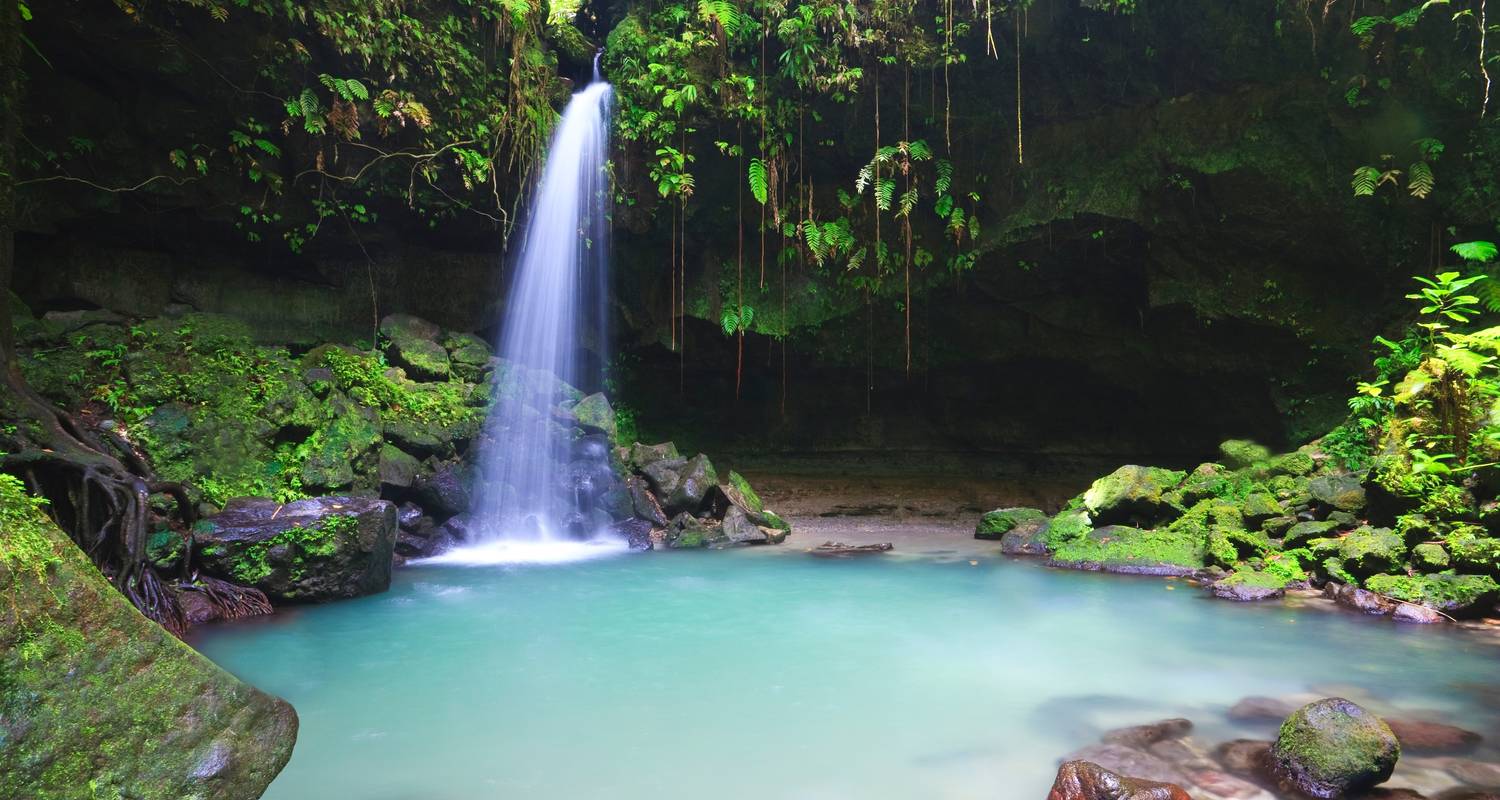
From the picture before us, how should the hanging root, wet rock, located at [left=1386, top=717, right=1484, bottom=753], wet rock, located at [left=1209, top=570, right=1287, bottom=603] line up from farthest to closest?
wet rock, located at [left=1209, top=570, right=1287, bottom=603] < the hanging root < wet rock, located at [left=1386, top=717, right=1484, bottom=753]

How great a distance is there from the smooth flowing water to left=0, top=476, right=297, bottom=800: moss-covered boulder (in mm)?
524

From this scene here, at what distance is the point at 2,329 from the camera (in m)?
6.02

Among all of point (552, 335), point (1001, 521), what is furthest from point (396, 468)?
point (1001, 521)

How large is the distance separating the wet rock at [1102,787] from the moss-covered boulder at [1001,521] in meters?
8.57

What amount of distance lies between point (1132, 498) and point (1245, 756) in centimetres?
654

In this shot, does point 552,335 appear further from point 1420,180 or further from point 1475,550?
point 1420,180

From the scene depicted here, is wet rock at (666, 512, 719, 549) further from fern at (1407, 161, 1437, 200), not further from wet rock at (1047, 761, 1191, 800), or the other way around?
fern at (1407, 161, 1437, 200)

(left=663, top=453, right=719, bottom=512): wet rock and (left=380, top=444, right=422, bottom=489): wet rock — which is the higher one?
(left=380, top=444, right=422, bottom=489): wet rock

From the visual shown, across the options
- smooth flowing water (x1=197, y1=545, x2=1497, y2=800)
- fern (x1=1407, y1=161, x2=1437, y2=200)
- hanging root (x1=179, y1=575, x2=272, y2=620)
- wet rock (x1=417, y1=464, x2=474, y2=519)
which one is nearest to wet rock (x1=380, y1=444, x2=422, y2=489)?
wet rock (x1=417, y1=464, x2=474, y2=519)

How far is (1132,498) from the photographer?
9727 mm

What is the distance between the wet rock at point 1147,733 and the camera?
3.89 m

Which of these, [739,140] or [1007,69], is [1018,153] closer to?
[1007,69]

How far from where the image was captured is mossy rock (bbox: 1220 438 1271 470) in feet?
33.7

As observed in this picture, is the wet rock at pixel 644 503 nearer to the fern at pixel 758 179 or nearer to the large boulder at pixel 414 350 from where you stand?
the large boulder at pixel 414 350
